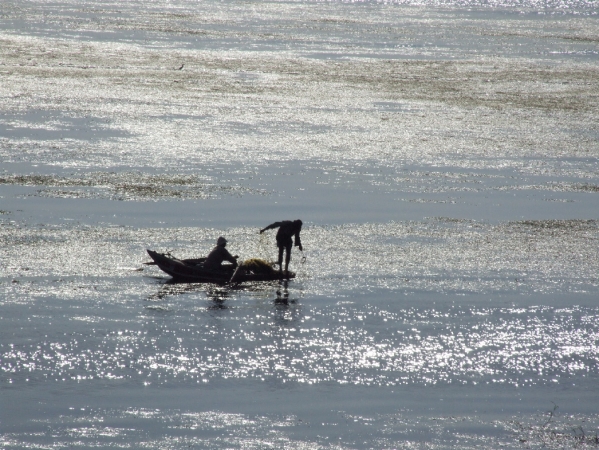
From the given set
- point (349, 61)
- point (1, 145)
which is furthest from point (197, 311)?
point (349, 61)

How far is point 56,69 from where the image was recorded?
2884 cm

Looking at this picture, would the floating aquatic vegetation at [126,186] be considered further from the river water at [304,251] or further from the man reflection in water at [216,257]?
the man reflection in water at [216,257]

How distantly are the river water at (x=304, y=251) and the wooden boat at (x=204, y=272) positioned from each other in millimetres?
237

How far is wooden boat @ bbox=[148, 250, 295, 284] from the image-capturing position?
12.3 m

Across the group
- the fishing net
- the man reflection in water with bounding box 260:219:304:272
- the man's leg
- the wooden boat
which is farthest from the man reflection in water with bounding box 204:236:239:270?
the man's leg

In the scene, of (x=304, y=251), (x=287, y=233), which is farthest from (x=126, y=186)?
(x=287, y=233)

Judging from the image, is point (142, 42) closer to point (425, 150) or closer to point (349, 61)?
point (349, 61)

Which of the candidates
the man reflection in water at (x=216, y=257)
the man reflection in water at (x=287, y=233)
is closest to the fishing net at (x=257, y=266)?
the man reflection in water at (x=287, y=233)

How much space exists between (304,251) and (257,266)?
4.40 ft

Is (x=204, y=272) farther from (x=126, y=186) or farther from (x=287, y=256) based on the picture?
(x=126, y=186)

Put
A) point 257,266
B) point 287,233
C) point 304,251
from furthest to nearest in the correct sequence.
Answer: point 304,251, point 287,233, point 257,266

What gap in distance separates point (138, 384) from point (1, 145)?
11.8 meters

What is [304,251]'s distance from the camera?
45.4 feet

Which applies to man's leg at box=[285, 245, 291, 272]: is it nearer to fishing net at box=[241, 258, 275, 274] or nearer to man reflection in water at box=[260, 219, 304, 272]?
man reflection in water at box=[260, 219, 304, 272]
